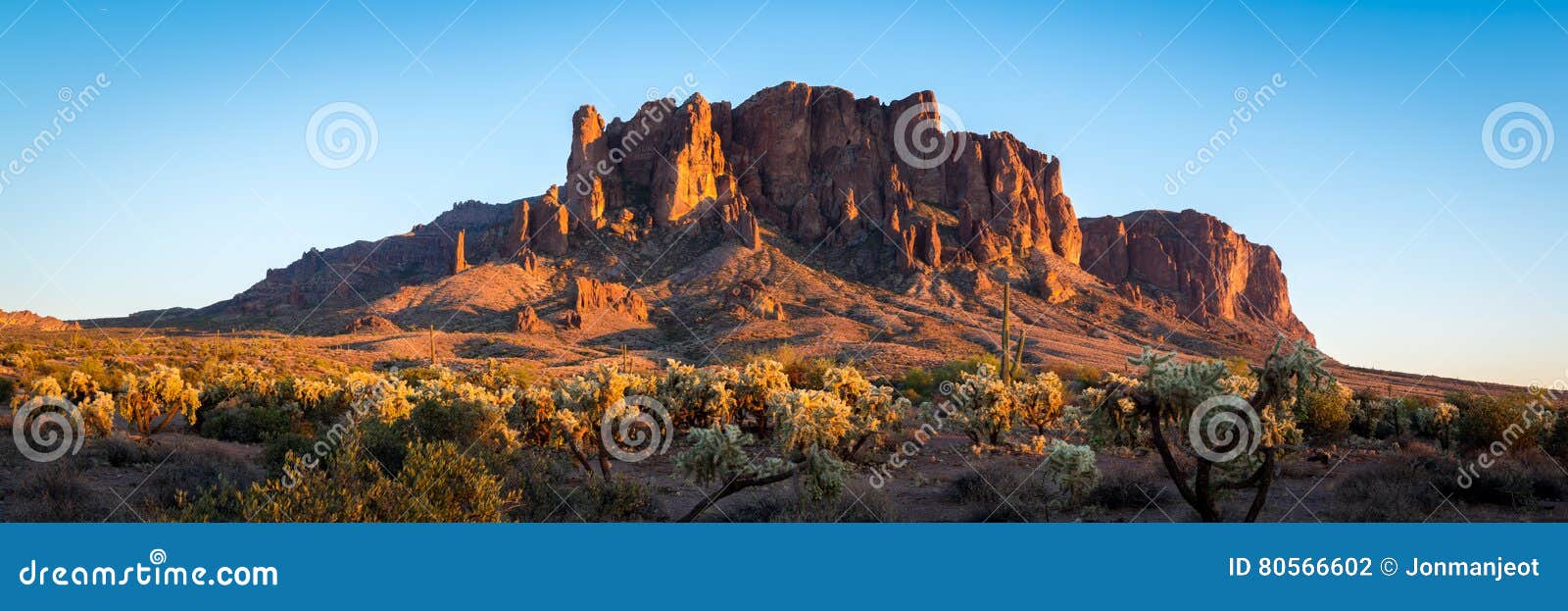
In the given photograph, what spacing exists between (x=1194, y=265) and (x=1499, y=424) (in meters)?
138

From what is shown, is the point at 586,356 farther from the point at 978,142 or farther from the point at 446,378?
the point at 978,142

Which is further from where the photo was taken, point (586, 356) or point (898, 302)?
point (898, 302)

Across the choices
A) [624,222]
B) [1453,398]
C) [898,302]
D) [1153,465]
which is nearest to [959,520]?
[1153,465]

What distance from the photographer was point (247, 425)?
59.1ft

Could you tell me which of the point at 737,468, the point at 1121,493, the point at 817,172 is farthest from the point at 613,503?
the point at 817,172

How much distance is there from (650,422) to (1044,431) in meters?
11.4

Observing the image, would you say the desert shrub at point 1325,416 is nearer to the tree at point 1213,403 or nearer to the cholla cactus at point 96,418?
the tree at point 1213,403

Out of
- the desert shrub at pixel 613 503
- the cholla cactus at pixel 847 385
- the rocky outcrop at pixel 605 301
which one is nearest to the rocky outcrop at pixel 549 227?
the rocky outcrop at pixel 605 301

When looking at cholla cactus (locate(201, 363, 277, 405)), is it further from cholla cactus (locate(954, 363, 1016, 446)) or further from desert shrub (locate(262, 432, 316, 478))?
cholla cactus (locate(954, 363, 1016, 446))

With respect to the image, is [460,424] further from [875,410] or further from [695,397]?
[875,410]

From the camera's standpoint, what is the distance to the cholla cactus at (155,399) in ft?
56.3

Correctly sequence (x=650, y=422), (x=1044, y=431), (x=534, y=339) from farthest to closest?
1. (x=534, y=339)
2. (x=1044, y=431)
3. (x=650, y=422)

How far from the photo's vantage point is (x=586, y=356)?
6153 centimetres

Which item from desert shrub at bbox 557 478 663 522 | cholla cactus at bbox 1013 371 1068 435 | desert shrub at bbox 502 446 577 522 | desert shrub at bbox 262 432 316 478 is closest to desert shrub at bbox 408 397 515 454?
desert shrub at bbox 502 446 577 522
